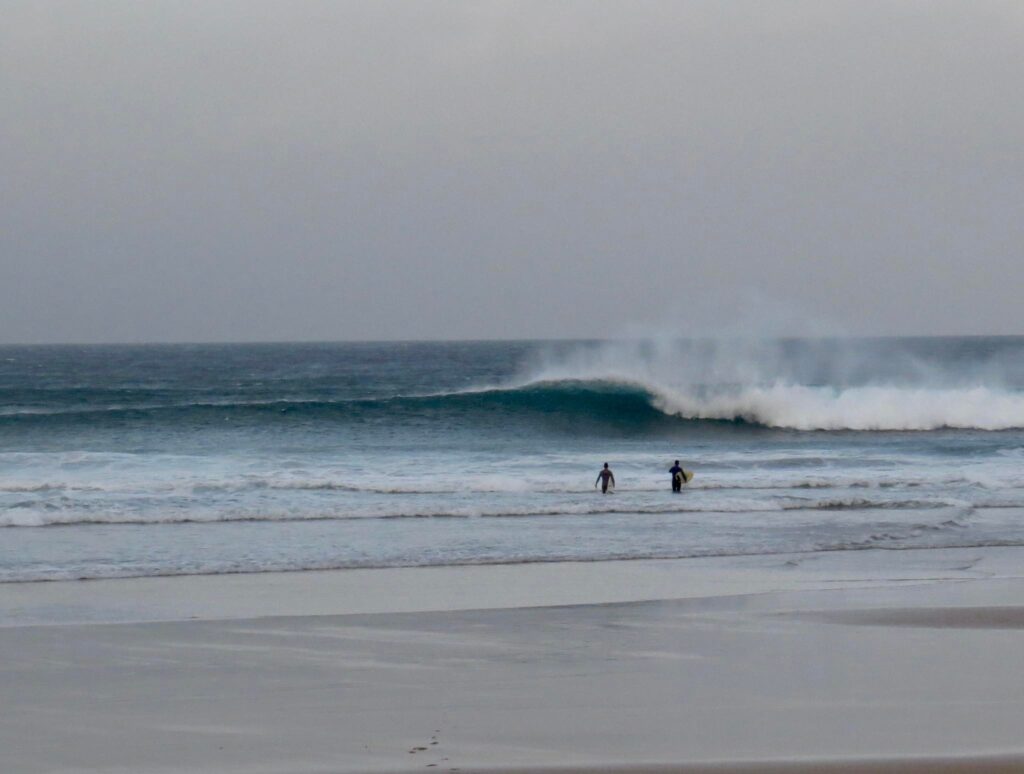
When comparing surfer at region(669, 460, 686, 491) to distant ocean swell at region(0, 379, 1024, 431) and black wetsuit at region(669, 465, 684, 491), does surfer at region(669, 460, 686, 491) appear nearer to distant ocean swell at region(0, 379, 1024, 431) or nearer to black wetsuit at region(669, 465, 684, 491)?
black wetsuit at region(669, 465, 684, 491)

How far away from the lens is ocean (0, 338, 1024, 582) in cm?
1326

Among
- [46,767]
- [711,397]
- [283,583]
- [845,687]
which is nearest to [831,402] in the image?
[711,397]

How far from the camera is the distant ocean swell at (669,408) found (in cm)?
3111

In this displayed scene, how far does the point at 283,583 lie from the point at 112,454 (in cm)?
1299

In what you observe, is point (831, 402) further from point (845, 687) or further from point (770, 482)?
point (845, 687)

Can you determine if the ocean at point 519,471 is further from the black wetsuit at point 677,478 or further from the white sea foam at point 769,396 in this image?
A: the black wetsuit at point 677,478

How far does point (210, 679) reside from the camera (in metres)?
7.07

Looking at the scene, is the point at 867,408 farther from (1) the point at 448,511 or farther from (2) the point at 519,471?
(1) the point at 448,511

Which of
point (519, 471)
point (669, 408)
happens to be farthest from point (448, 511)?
point (669, 408)

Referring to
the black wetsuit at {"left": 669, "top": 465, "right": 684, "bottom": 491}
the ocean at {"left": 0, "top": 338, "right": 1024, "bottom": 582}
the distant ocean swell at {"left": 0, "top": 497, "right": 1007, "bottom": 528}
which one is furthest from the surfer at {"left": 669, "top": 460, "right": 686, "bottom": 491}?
the distant ocean swell at {"left": 0, "top": 497, "right": 1007, "bottom": 528}

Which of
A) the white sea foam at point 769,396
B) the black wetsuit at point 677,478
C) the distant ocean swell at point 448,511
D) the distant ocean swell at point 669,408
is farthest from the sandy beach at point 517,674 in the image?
the distant ocean swell at point 669,408

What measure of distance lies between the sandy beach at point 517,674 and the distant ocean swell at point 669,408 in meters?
20.7

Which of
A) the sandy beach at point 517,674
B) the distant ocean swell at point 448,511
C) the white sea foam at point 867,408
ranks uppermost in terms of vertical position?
the white sea foam at point 867,408

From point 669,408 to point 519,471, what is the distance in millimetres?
14251
